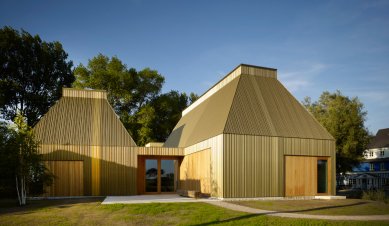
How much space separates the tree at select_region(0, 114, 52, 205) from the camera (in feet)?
51.7

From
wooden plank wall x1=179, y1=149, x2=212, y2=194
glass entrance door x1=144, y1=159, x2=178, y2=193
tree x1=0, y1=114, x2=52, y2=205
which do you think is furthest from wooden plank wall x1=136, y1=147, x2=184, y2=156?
tree x1=0, y1=114, x2=52, y2=205

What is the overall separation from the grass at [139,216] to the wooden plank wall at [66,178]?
5.05 m

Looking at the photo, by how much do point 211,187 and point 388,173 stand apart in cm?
4232

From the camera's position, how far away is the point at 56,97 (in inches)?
1398

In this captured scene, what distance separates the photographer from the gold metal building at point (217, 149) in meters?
17.4

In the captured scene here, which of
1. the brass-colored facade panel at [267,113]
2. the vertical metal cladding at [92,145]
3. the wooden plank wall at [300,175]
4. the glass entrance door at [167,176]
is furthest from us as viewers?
the glass entrance door at [167,176]

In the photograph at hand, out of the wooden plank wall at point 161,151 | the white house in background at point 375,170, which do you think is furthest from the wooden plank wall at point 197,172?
the white house in background at point 375,170

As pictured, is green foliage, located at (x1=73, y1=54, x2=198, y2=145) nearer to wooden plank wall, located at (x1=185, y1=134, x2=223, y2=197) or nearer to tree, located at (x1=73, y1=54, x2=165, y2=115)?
tree, located at (x1=73, y1=54, x2=165, y2=115)

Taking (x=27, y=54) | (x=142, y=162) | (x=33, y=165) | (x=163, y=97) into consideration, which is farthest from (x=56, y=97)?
(x=33, y=165)

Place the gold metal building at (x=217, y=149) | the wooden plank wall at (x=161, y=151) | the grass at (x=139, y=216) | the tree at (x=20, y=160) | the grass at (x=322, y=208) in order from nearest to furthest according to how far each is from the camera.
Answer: the grass at (x=139, y=216), the grass at (x=322, y=208), the tree at (x=20, y=160), the gold metal building at (x=217, y=149), the wooden plank wall at (x=161, y=151)

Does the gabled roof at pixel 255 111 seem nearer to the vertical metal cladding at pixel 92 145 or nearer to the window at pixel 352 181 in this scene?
the vertical metal cladding at pixel 92 145

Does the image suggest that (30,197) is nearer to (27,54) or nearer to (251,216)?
(251,216)

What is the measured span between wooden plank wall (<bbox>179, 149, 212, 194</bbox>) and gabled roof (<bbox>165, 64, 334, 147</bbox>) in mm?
1028

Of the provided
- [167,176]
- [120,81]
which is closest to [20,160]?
[167,176]
